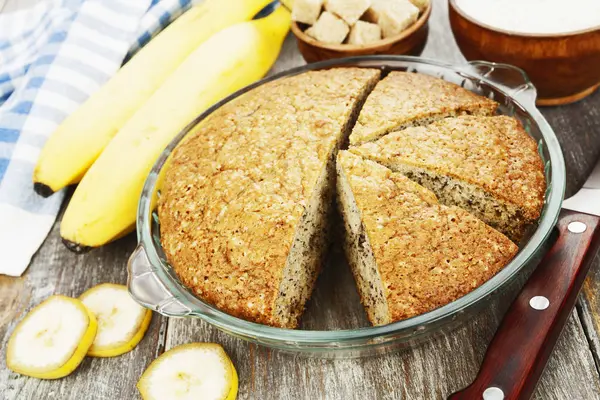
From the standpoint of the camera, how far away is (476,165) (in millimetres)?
2125

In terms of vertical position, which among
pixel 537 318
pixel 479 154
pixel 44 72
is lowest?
pixel 44 72

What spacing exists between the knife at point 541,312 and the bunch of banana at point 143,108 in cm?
151

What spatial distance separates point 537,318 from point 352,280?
28.5 inches

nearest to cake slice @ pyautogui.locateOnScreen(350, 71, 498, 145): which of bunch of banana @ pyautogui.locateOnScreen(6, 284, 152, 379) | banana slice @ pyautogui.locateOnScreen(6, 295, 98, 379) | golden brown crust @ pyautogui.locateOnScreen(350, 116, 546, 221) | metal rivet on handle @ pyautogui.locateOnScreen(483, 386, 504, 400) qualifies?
golden brown crust @ pyautogui.locateOnScreen(350, 116, 546, 221)

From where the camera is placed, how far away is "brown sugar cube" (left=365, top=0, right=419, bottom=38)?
9.31 feet

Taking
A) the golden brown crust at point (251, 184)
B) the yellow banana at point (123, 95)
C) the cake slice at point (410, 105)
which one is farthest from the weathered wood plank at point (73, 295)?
the cake slice at point (410, 105)

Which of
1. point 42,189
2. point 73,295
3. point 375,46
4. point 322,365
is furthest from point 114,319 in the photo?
point 375,46

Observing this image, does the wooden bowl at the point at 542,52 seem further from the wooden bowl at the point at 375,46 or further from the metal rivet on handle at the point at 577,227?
the metal rivet on handle at the point at 577,227

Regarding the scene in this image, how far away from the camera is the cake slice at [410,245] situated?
6.21 ft

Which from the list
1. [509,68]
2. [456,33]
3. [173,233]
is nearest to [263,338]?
[173,233]

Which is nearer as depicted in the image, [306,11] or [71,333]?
[71,333]

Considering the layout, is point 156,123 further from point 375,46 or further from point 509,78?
point 509,78

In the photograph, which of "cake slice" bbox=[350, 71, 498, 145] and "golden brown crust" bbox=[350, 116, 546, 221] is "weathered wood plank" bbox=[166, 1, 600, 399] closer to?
"golden brown crust" bbox=[350, 116, 546, 221]

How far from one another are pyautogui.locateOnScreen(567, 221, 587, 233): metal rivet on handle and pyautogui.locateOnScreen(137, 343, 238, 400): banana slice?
1242mm
